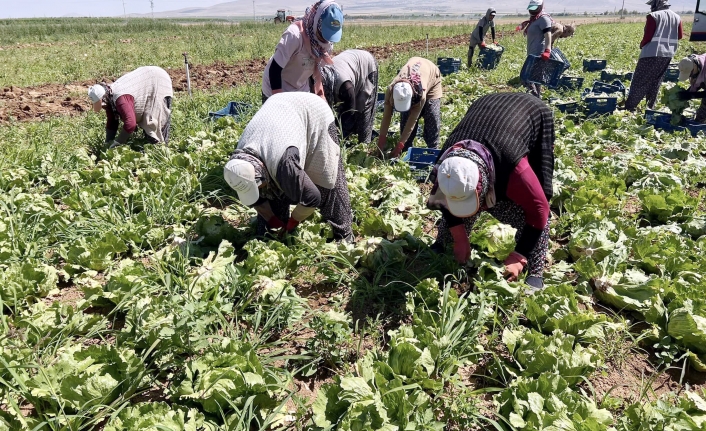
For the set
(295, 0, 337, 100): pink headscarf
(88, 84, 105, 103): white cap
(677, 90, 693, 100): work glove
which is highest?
(295, 0, 337, 100): pink headscarf

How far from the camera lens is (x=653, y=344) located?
2.54 m

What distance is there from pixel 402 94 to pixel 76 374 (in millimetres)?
3062

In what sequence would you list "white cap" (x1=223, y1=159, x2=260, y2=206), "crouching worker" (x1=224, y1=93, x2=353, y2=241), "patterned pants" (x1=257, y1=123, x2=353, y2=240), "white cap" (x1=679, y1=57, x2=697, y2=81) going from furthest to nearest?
"white cap" (x1=679, y1=57, x2=697, y2=81) → "patterned pants" (x1=257, y1=123, x2=353, y2=240) → "crouching worker" (x1=224, y1=93, x2=353, y2=241) → "white cap" (x1=223, y1=159, x2=260, y2=206)

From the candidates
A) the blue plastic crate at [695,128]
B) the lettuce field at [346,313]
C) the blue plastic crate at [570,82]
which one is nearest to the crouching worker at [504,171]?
the lettuce field at [346,313]

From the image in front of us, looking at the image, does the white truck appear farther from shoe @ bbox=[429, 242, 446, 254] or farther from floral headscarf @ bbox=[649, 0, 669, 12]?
shoe @ bbox=[429, 242, 446, 254]

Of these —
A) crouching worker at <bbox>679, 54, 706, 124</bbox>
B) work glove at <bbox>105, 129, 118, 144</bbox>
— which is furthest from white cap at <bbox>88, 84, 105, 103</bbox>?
crouching worker at <bbox>679, 54, 706, 124</bbox>

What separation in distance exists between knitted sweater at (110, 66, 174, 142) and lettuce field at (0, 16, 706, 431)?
71 cm

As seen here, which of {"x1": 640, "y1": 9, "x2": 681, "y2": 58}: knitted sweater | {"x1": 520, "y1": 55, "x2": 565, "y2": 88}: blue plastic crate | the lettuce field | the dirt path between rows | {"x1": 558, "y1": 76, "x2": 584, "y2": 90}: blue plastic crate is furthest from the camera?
{"x1": 558, "y1": 76, "x2": 584, "y2": 90}: blue plastic crate

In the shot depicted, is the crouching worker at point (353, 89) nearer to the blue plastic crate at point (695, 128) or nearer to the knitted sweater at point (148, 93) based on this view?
the knitted sweater at point (148, 93)

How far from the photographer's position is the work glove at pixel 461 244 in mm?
2756

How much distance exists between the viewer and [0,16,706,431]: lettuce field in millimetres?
2047

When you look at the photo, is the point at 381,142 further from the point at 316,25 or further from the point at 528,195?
the point at 528,195

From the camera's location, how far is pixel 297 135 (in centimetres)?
295

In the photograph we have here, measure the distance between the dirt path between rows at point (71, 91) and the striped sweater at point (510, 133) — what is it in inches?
265
